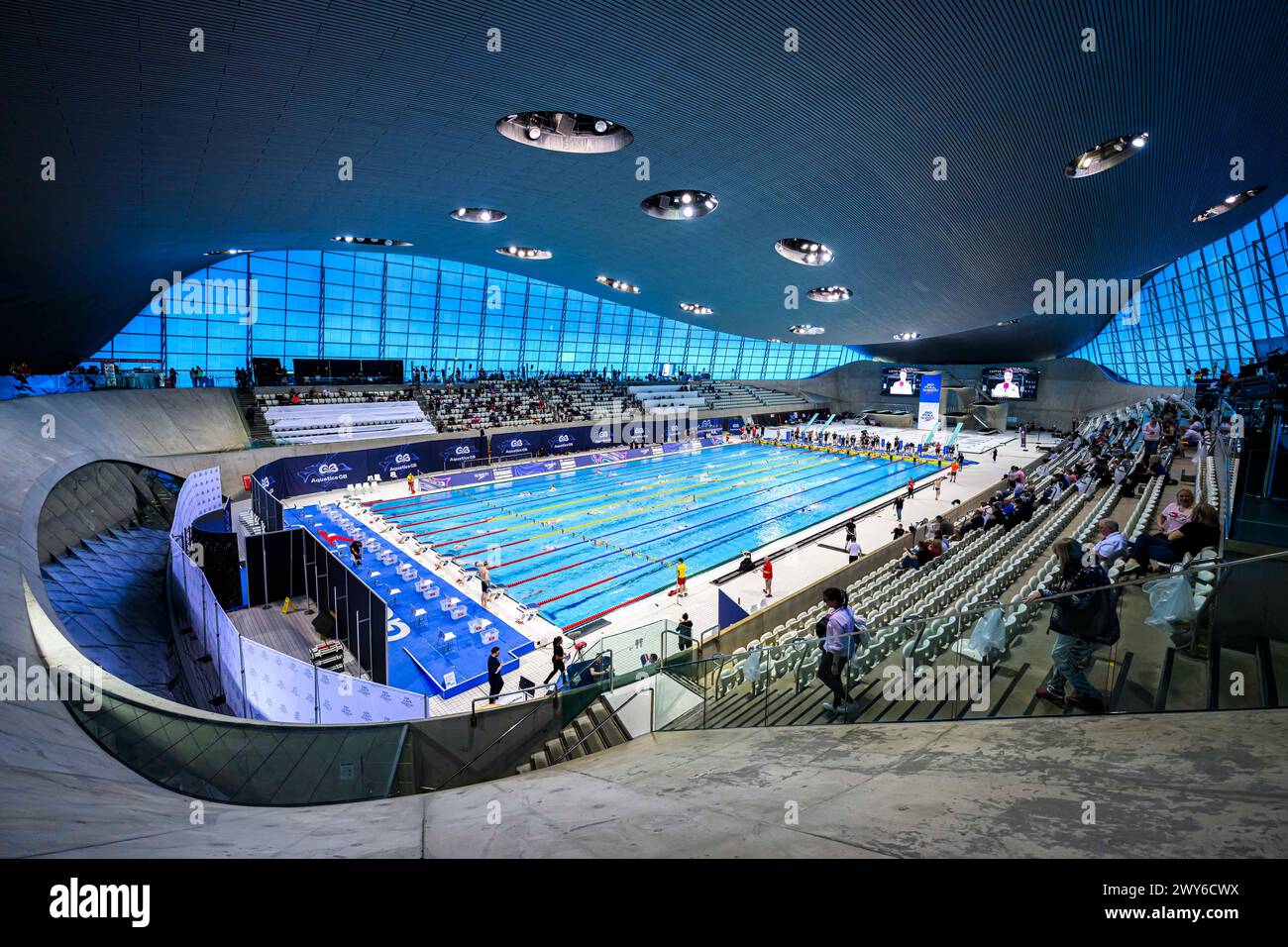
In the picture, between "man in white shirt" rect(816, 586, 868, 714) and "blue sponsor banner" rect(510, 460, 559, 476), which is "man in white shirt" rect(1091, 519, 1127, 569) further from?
"blue sponsor banner" rect(510, 460, 559, 476)

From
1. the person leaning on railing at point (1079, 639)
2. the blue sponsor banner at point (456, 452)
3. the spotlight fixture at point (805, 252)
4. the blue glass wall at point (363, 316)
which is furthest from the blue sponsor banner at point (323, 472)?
the person leaning on railing at point (1079, 639)

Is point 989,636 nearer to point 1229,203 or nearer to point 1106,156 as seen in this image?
point 1106,156

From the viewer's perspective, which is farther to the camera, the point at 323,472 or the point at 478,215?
the point at 323,472

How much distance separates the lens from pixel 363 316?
1460 inches

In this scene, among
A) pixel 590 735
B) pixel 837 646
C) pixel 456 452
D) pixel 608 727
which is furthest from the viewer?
pixel 456 452

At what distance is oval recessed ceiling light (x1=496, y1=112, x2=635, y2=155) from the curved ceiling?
0.38 m

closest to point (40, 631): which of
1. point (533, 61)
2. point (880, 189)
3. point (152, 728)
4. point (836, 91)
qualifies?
point (152, 728)

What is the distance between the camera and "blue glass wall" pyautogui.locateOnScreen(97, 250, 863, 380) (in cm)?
3056

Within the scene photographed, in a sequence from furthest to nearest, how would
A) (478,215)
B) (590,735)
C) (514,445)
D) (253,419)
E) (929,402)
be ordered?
(929,402)
(514,445)
(253,419)
(478,215)
(590,735)

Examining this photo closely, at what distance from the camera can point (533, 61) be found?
8.67m

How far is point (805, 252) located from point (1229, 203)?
406 inches

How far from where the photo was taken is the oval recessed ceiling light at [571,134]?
11812 millimetres

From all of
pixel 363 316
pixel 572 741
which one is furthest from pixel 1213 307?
pixel 363 316
